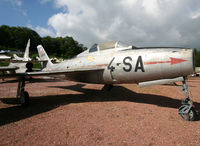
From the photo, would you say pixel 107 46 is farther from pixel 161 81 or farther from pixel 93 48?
pixel 161 81

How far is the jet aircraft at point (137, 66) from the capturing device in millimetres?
3641

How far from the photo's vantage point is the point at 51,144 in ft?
7.95

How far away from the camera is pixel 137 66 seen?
170 inches

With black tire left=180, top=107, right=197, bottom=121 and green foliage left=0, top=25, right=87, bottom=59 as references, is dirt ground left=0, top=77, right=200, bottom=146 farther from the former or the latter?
green foliage left=0, top=25, right=87, bottom=59

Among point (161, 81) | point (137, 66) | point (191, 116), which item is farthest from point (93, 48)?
point (191, 116)

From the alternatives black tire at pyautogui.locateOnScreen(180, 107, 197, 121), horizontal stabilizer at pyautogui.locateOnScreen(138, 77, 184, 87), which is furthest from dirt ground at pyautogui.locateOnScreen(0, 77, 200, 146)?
horizontal stabilizer at pyautogui.locateOnScreen(138, 77, 184, 87)

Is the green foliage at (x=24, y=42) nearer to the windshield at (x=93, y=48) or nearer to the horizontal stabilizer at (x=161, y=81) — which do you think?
the windshield at (x=93, y=48)

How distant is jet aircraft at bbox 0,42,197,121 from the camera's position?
3.64 metres

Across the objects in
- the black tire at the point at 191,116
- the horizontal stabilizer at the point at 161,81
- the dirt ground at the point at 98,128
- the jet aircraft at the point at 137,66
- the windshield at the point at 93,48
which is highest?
the windshield at the point at 93,48

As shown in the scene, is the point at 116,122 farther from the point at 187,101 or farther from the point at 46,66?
the point at 46,66

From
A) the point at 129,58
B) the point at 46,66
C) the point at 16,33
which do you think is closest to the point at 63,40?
the point at 16,33

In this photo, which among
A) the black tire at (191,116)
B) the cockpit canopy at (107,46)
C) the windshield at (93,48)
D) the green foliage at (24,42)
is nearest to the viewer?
the black tire at (191,116)

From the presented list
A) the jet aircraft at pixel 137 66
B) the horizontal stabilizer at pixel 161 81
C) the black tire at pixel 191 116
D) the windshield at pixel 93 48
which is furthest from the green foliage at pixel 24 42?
the black tire at pixel 191 116

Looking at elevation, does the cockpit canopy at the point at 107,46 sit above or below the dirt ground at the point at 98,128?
above
